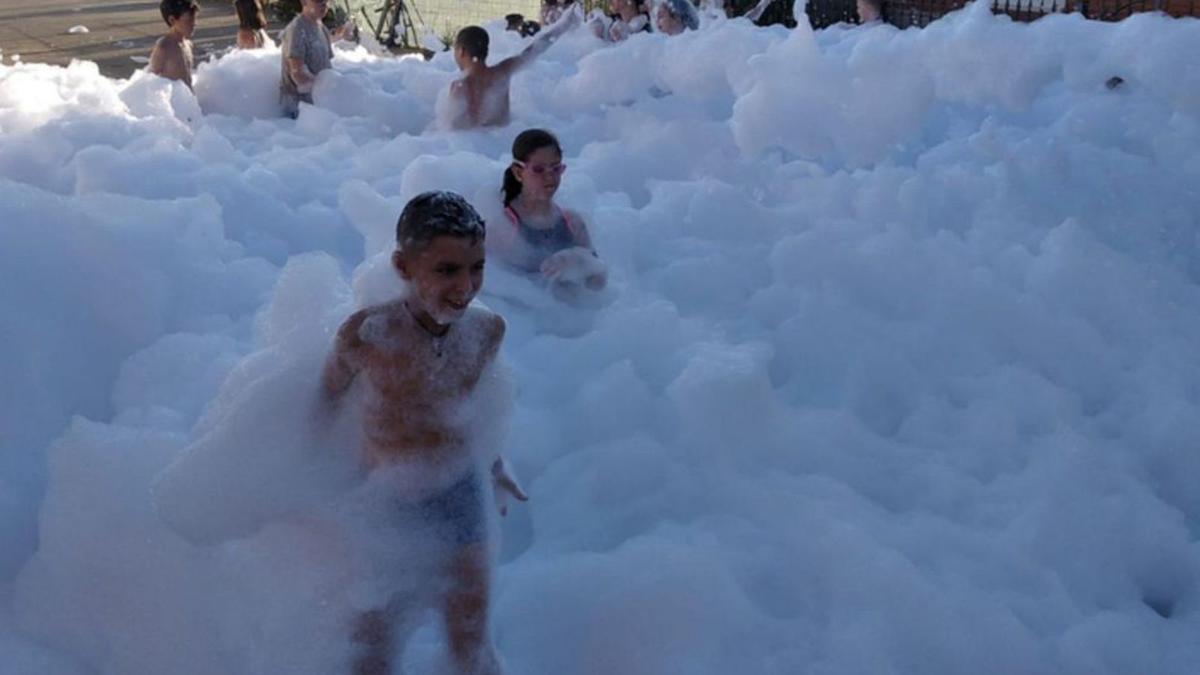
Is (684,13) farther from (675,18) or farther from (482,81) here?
(482,81)

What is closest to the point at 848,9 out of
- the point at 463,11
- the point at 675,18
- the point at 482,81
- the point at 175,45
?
the point at 463,11

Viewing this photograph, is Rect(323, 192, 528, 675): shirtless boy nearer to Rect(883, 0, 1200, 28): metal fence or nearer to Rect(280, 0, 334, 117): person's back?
Rect(280, 0, 334, 117): person's back

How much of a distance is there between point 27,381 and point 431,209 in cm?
166

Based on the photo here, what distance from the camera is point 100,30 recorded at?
1337 centimetres

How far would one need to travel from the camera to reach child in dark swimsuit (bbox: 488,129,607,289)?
413 centimetres

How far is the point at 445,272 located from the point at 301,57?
17.2 ft

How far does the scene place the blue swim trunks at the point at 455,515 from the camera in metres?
2.48

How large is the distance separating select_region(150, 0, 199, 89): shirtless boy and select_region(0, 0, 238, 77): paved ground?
12.6 ft

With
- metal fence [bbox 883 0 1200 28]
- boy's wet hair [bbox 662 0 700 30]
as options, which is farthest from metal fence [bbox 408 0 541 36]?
boy's wet hair [bbox 662 0 700 30]

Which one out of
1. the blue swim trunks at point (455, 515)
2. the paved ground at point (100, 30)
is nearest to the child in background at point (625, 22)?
the paved ground at point (100, 30)

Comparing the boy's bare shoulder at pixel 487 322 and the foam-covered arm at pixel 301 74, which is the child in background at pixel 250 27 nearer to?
the foam-covered arm at pixel 301 74

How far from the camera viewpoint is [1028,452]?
3.53 m

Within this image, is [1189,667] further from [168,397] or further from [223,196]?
[223,196]

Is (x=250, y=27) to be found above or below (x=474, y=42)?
below
